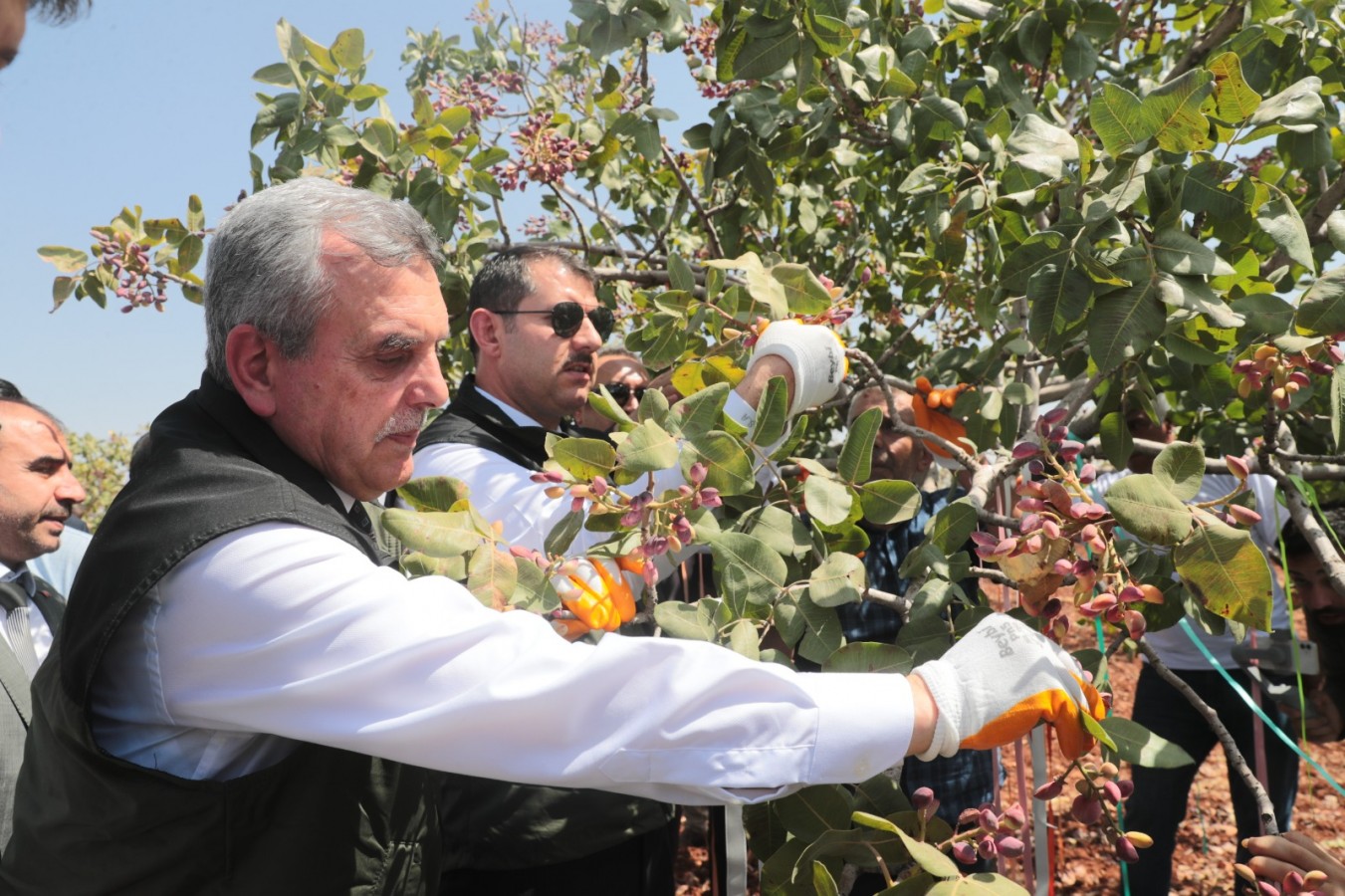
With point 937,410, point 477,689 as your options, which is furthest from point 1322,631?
point 477,689

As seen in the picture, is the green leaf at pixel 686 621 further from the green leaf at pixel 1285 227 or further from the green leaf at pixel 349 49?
the green leaf at pixel 349 49

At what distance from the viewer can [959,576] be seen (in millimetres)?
1659

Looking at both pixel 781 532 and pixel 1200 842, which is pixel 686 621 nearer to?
pixel 781 532

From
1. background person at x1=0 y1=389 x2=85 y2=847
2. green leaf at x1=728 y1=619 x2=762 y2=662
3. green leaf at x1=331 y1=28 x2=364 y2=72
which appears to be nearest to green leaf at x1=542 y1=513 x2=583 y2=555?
green leaf at x1=728 y1=619 x2=762 y2=662

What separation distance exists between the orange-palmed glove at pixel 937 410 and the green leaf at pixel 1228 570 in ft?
3.98

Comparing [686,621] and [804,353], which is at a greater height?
[804,353]

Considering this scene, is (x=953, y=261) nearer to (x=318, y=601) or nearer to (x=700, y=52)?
(x=318, y=601)

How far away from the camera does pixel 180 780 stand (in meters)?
1.20

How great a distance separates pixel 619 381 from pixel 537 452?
887 millimetres

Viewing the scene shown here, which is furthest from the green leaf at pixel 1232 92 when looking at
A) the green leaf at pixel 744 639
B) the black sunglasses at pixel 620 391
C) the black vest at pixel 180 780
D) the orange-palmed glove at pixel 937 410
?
the black sunglasses at pixel 620 391

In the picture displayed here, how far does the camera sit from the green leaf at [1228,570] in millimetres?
1258

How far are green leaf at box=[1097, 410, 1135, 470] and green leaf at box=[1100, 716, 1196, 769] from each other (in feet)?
2.57

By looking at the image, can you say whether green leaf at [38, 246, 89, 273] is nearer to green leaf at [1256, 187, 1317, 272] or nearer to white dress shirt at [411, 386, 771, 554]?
white dress shirt at [411, 386, 771, 554]

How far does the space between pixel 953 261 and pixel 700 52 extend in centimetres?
196
